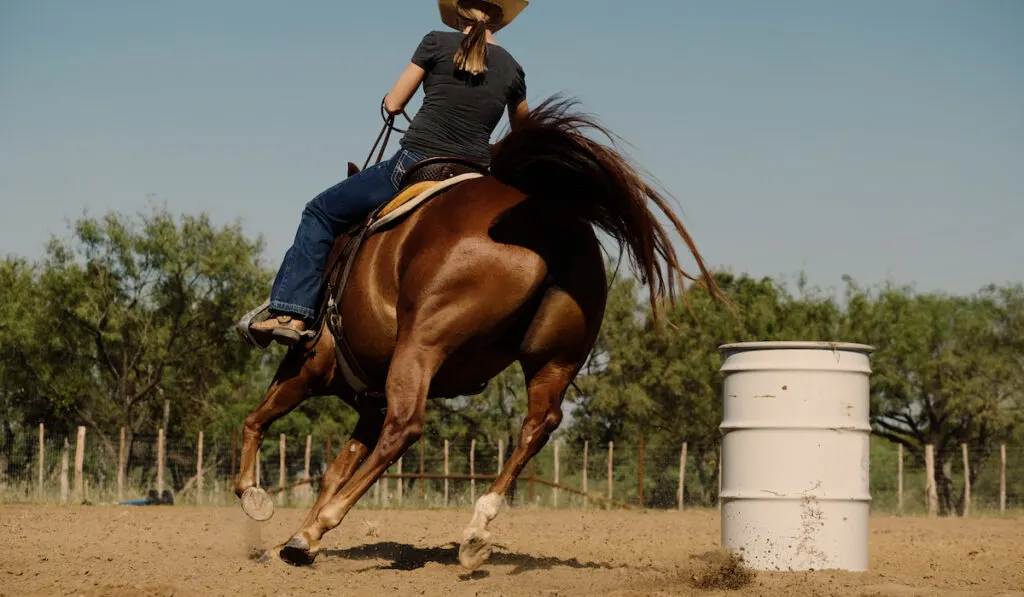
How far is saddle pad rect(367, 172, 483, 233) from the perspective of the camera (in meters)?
5.96

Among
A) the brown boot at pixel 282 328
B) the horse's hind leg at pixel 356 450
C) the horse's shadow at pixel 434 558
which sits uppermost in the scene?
the brown boot at pixel 282 328

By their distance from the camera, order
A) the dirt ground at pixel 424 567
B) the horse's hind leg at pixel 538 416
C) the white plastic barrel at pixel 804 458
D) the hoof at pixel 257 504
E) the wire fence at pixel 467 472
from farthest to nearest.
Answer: the wire fence at pixel 467 472, the white plastic barrel at pixel 804 458, the hoof at pixel 257 504, the horse's hind leg at pixel 538 416, the dirt ground at pixel 424 567

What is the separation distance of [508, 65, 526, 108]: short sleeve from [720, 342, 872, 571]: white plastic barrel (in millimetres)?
2009

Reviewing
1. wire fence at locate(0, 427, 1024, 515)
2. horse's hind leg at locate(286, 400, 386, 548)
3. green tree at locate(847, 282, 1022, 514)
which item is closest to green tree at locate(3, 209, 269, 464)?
wire fence at locate(0, 427, 1024, 515)

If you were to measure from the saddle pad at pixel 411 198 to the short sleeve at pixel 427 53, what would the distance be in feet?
2.24

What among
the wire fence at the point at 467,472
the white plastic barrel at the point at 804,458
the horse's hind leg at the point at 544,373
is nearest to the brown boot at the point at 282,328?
the horse's hind leg at the point at 544,373

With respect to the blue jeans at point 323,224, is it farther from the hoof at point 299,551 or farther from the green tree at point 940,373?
the green tree at point 940,373

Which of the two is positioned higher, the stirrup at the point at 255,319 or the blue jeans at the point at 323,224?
the blue jeans at the point at 323,224

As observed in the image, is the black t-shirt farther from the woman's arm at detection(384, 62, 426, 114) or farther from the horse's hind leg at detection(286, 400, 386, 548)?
the horse's hind leg at detection(286, 400, 386, 548)

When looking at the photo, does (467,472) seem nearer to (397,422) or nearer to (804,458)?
(804,458)

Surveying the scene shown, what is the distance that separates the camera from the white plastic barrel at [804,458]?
6.27 meters

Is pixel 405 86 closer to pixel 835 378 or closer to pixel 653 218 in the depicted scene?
pixel 653 218

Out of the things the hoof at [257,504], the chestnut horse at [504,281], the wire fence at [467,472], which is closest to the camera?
the chestnut horse at [504,281]

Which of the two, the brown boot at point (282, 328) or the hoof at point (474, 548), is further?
the brown boot at point (282, 328)
